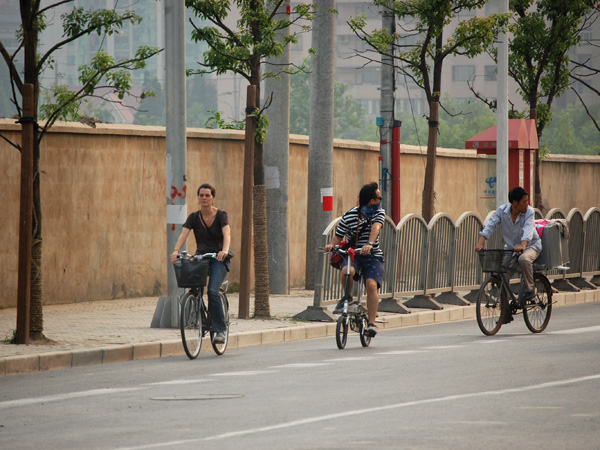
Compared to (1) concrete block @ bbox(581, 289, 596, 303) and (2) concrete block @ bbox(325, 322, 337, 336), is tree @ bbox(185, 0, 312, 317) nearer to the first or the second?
(2) concrete block @ bbox(325, 322, 337, 336)

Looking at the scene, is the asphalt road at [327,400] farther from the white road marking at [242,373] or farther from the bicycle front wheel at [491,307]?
the bicycle front wheel at [491,307]

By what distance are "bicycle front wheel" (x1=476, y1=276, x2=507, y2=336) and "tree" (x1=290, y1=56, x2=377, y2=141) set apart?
7688cm

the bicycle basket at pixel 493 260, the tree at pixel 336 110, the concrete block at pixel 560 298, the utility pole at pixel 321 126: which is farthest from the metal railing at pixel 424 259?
the tree at pixel 336 110

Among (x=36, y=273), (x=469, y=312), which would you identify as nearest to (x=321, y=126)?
(x=469, y=312)

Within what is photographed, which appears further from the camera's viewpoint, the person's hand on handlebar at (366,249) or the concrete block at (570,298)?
the concrete block at (570,298)

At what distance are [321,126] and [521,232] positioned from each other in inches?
240

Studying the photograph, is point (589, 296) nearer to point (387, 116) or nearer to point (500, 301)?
point (387, 116)

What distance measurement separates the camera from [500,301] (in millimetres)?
14180

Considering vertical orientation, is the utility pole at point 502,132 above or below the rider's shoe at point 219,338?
above

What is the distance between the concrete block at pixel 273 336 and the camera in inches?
561

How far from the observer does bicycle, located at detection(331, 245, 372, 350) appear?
1282 centimetres

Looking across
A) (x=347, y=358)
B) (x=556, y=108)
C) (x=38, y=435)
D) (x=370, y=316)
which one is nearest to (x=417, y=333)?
(x=370, y=316)

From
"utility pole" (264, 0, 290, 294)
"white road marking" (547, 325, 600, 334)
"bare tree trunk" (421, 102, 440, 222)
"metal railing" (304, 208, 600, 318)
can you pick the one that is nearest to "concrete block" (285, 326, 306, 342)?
"metal railing" (304, 208, 600, 318)

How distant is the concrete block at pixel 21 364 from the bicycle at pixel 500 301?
17.1ft
